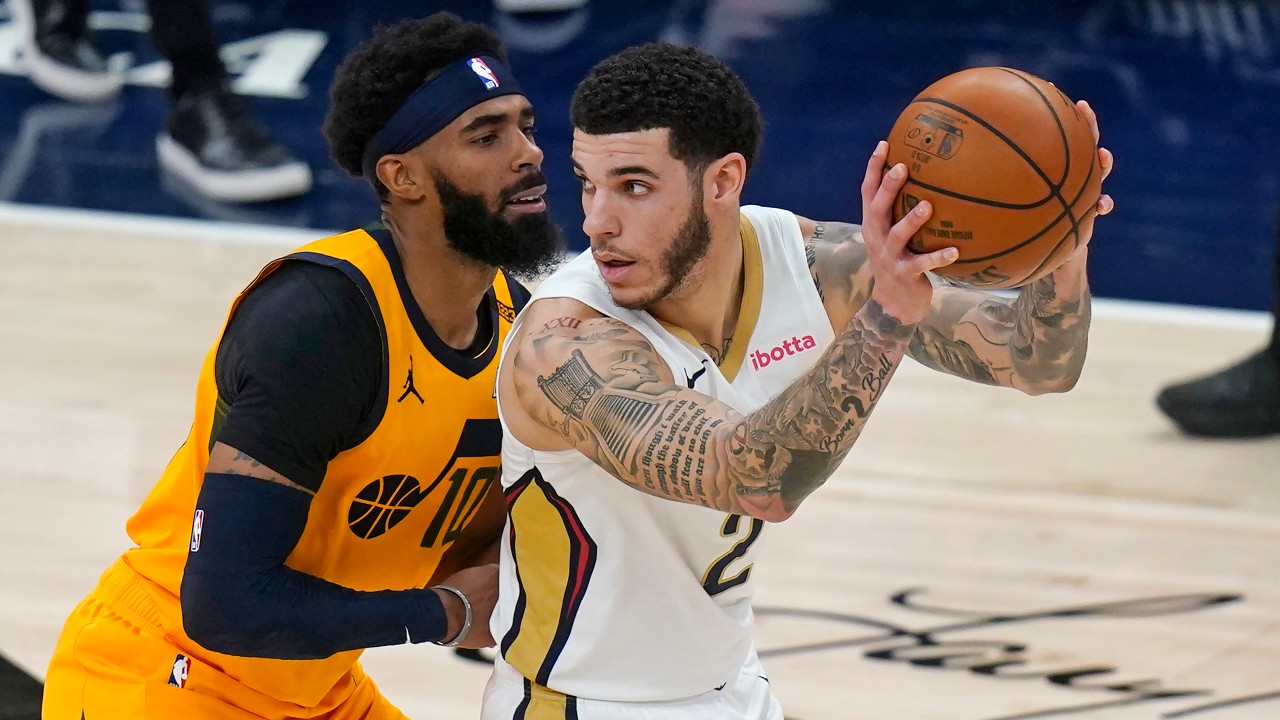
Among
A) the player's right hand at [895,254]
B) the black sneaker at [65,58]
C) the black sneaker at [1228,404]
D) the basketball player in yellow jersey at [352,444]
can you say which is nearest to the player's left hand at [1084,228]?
the player's right hand at [895,254]

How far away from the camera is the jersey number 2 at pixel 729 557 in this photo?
276 cm

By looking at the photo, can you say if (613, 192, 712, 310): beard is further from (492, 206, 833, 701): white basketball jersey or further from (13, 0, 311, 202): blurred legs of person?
(13, 0, 311, 202): blurred legs of person

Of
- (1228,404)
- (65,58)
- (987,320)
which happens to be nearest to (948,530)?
(1228,404)

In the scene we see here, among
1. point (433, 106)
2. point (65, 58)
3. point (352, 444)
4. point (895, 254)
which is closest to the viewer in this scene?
point (895, 254)

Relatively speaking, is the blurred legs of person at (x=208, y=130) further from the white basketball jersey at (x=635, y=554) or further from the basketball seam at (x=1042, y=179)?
the basketball seam at (x=1042, y=179)

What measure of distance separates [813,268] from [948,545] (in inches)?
84.1

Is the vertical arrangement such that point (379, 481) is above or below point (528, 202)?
below

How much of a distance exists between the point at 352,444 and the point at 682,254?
2.25ft

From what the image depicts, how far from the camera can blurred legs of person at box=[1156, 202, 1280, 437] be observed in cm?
560

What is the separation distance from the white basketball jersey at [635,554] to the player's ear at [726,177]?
227mm

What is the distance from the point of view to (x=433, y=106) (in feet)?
9.63

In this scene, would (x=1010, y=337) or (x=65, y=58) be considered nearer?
(x=1010, y=337)

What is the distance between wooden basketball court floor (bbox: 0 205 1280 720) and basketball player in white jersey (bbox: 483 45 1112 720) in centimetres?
140

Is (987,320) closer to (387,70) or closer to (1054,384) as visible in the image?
(1054,384)
